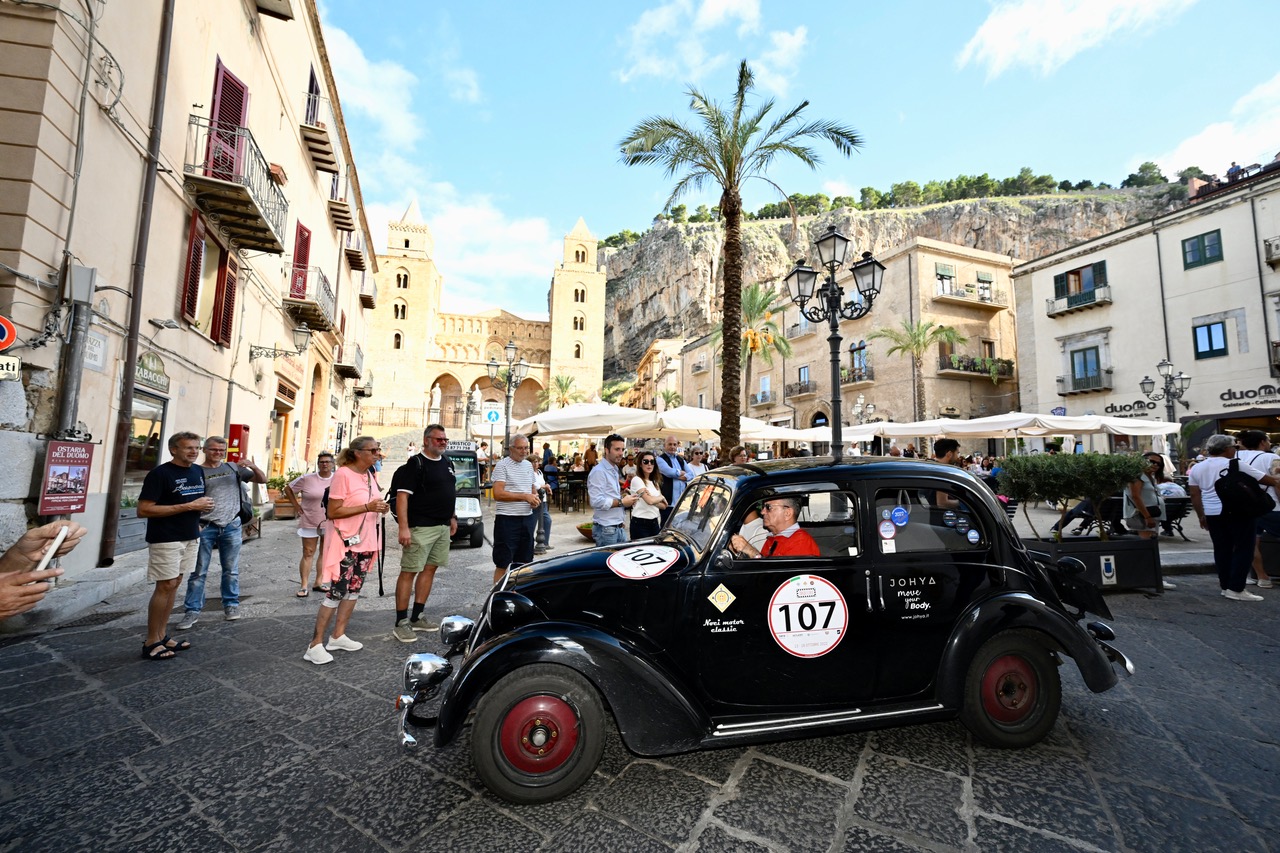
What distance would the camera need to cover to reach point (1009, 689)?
2961 mm

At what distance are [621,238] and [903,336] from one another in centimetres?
8134

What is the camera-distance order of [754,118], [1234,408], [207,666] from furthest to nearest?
[1234,408], [754,118], [207,666]

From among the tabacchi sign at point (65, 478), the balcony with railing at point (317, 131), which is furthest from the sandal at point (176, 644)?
the balcony with railing at point (317, 131)

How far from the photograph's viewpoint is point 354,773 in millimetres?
2699

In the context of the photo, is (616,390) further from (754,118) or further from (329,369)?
(754,118)

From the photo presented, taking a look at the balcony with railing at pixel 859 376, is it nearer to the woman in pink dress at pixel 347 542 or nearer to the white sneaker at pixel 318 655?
the woman in pink dress at pixel 347 542

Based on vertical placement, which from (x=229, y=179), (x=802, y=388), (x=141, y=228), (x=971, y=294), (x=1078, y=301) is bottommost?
(x=141, y=228)

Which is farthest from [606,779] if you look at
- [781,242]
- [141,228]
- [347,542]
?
[781,242]

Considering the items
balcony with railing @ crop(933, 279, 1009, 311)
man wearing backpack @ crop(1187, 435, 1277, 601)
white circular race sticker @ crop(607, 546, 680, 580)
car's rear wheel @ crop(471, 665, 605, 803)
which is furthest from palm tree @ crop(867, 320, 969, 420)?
car's rear wheel @ crop(471, 665, 605, 803)

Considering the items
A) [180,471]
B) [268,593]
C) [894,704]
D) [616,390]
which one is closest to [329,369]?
[268,593]

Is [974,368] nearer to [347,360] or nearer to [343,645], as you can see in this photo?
[347,360]

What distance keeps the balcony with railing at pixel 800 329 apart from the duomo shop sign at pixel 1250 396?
16.3 m

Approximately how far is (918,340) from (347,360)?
25.1m

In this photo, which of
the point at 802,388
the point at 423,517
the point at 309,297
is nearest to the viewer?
the point at 423,517
